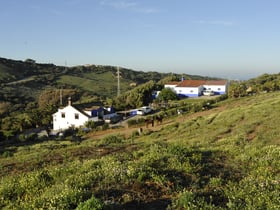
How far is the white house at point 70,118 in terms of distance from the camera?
48.3m

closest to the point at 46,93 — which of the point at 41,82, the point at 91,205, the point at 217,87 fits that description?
the point at 41,82

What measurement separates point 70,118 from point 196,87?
33.6 m

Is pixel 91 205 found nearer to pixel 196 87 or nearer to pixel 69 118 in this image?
pixel 69 118

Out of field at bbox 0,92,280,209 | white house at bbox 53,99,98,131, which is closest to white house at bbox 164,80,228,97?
white house at bbox 53,99,98,131

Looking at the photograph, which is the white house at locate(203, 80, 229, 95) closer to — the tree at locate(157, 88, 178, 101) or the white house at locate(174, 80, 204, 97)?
the white house at locate(174, 80, 204, 97)

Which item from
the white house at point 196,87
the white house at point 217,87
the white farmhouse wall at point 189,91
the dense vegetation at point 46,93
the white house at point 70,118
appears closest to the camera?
the white house at point 70,118

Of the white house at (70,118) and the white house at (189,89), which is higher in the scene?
the white house at (189,89)

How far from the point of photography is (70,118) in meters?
49.5

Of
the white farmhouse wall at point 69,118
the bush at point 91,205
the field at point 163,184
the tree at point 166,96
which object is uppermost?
the bush at point 91,205

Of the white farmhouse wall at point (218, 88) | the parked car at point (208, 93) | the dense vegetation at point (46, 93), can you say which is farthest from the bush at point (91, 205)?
the white farmhouse wall at point (218, 88)

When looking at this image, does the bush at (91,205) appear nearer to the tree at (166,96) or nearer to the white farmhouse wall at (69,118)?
the white farmhouse wall at (69,118)

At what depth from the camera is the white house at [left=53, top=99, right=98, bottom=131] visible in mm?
48259

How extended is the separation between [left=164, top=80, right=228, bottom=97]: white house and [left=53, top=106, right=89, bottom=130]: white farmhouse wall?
102 ft

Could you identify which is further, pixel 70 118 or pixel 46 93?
pixel 46 93
